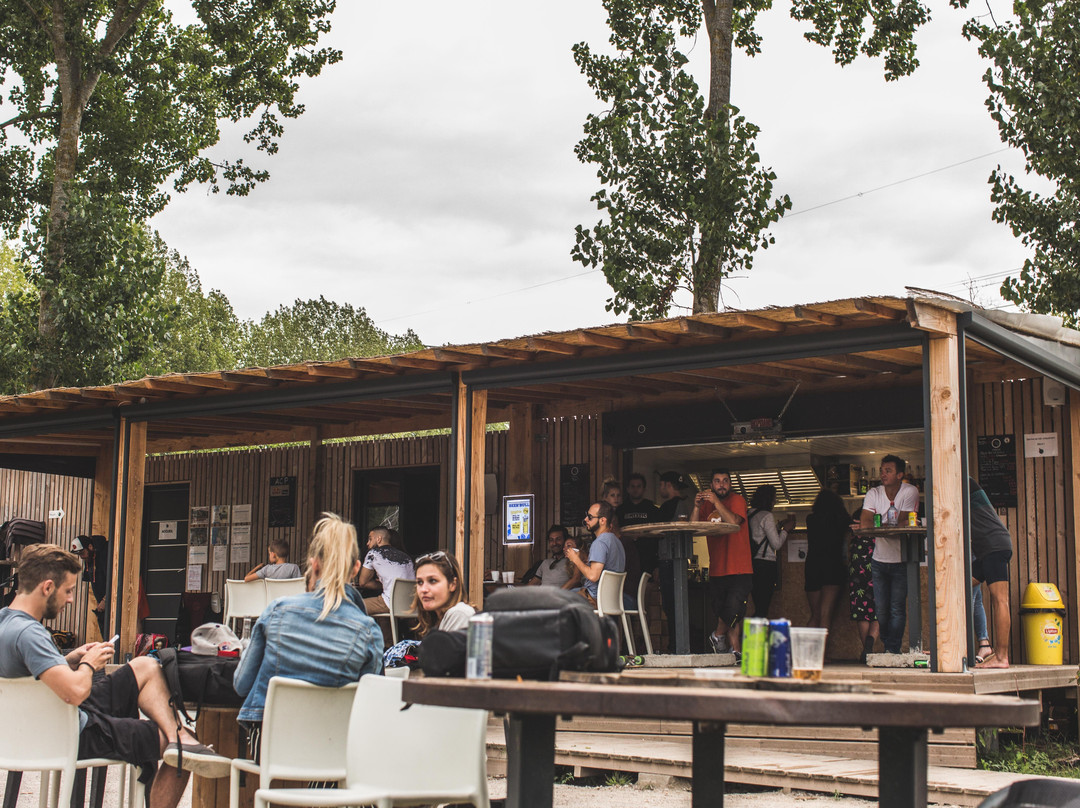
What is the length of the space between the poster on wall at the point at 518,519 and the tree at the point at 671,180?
5.37 m

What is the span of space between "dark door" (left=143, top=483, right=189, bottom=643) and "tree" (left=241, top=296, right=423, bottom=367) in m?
28.3

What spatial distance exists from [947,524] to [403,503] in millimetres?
7291

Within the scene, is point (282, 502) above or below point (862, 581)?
above

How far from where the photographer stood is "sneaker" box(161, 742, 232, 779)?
14.7 ft

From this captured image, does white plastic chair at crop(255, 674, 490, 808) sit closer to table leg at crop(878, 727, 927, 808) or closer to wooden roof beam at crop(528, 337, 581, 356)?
table leg at crop(878, 727, 927, 808)

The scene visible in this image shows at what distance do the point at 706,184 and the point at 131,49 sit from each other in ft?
31.2

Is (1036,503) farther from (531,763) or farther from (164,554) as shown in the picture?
(164,554)

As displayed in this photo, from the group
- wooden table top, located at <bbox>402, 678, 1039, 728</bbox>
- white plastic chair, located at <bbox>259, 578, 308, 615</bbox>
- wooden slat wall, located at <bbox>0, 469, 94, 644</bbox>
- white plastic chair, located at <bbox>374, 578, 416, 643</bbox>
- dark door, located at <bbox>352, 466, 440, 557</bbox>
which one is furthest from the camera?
wooden slat wall, located at <bbox>0, 469, 94, 644</bbox>

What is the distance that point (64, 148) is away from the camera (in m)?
17.8

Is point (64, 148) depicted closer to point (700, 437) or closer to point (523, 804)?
point (700, 437)

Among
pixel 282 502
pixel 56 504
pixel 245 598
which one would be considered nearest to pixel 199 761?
pixel 245 598

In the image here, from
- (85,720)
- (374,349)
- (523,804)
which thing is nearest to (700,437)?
(85,720)

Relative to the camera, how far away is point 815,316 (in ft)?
23.3

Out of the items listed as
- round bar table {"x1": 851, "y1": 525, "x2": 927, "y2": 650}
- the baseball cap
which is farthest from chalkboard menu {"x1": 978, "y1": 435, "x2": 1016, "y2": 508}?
the baseball cap
